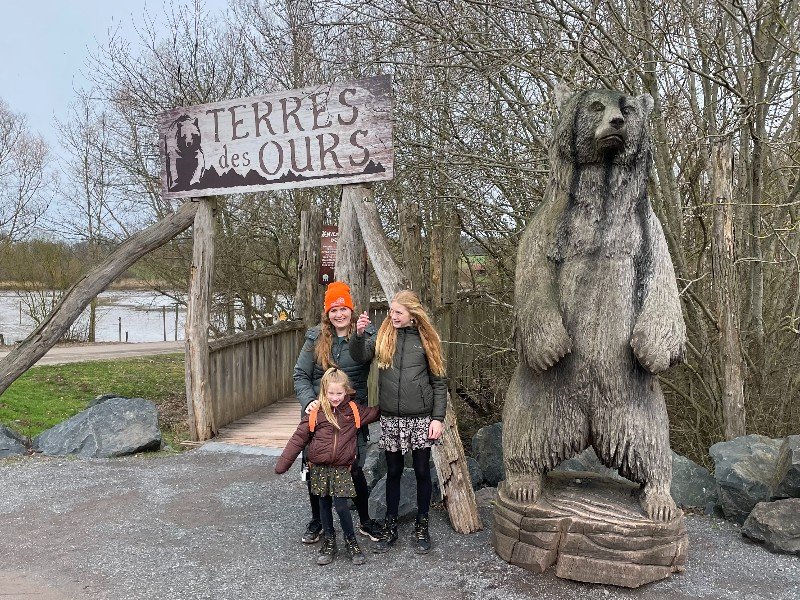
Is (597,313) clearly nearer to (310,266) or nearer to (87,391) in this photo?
(310,266)

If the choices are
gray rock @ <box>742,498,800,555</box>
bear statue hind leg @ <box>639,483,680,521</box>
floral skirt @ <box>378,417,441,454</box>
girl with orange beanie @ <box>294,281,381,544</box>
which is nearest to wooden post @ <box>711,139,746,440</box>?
gray rock @ <box>742,498,800,555</box>

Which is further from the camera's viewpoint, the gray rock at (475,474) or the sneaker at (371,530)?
the gray rock at (475,474)

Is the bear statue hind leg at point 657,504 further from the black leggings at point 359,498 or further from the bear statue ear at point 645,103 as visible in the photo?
the bear statue ear at point 645,103

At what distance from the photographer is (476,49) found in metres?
4.49

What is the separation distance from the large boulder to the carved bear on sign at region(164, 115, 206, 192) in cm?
205

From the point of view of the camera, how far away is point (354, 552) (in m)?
3.38

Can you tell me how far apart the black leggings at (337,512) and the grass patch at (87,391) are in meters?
2.94

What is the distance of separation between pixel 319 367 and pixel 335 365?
11 centimetres

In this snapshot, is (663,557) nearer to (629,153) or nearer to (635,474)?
(635,474)

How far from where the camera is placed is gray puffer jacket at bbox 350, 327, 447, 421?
341 centimetres

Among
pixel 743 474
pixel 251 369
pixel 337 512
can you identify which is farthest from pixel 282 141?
pixel 743 474

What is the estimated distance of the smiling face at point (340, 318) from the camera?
3.59m

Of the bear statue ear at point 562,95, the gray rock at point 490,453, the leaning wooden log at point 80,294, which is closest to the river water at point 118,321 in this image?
the leaning wooden log at point 80,294

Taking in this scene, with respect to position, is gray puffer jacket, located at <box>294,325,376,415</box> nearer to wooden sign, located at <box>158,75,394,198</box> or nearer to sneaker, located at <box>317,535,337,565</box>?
sneaker, located at <box>317,535,337,565</box>
